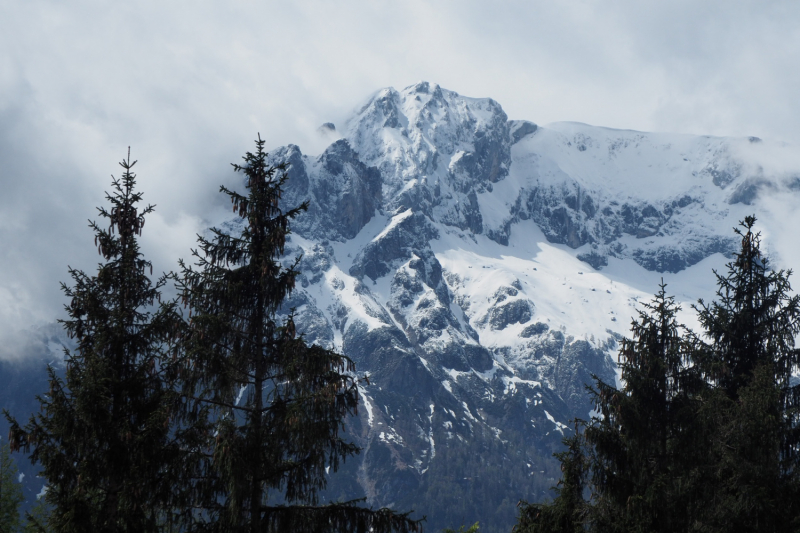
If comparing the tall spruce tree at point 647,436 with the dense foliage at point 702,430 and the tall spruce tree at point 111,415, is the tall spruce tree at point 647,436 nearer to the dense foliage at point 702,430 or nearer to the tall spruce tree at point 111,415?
the dense foliage at point 702,430

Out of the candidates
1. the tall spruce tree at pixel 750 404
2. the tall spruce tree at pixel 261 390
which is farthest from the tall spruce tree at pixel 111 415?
the tall spruce tree at pixel 750 404

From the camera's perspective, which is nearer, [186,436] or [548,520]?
[186,436]

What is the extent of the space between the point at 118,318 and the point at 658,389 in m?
16.8

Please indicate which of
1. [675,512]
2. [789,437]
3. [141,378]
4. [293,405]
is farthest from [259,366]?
[789,437]

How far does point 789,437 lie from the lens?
23.4 metres

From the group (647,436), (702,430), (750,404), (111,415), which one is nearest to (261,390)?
(111,415)

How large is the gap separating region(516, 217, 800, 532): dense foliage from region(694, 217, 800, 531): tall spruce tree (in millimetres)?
35

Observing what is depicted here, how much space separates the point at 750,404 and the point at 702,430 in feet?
6.47

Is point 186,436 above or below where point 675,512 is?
above

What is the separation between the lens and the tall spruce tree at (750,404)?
21.0 meters

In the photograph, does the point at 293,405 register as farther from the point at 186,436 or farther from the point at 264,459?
the point at 186,436

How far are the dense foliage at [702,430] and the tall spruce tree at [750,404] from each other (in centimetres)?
3

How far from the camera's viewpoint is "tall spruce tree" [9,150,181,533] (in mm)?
18953

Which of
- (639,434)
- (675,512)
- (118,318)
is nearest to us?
(118,318)
